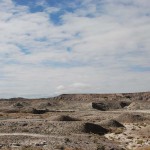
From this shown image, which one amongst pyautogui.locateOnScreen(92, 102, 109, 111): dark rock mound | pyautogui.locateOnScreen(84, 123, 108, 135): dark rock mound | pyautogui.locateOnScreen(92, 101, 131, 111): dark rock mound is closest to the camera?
pyautogui.locateOnScreen(84, 123, 108, 135): dark rock mound

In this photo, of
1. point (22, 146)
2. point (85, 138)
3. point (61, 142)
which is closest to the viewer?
point (22, 146)

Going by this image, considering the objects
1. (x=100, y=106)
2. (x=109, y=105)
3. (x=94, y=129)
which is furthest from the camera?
(x=109, y=105)

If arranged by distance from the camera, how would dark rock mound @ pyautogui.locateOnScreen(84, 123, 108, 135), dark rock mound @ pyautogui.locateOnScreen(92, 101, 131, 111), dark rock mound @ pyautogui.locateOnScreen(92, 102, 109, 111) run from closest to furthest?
1. dark rock mound @ pyautogui.locateOnScreen(84, 123, 108, 135)
2. dark rock mound @ pyautogui.locateOnScreen(92, 102, 109, 111)
3. dark rock mound @ pyautogui.locateOnScreen(92, 101, 131, 111)

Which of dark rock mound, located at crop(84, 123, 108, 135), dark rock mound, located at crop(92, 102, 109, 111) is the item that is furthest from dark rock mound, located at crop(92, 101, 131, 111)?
dark rock mound, located at crop(84, 123, 108, 135)

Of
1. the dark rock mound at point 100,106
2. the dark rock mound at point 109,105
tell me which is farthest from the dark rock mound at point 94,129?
the dark rock mound at point 109,105

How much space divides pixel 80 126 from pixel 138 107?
73.1 m

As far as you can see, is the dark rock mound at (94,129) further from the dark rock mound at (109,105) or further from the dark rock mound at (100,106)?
the dark rock mound at (109,105)

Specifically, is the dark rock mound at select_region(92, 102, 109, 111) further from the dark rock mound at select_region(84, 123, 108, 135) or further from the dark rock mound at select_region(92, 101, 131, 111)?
the dark rock mound at select_region(84, 123, 108, 135)

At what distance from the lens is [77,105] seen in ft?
478

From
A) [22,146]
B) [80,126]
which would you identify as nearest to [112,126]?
[80,126]

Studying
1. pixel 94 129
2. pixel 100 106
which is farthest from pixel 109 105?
pixel 94 129

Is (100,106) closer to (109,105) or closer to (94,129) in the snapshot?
(109,105)

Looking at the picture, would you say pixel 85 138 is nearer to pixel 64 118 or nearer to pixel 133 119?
pixel 64 118

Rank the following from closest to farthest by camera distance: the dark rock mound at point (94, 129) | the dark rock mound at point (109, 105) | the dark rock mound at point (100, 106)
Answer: the dark rock mound at point (94, 129) < the dark rock mound at point (100, 106) < the dark rock mound at point (109, 105)
